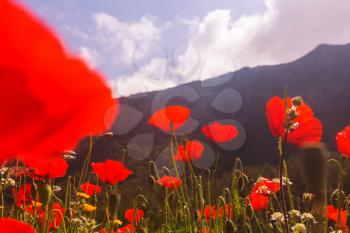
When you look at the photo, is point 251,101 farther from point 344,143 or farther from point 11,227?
point 11,227

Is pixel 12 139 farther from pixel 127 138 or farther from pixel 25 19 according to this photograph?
pixel 127 138

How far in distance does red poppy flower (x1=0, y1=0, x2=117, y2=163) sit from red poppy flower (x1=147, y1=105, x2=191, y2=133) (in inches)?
67.0

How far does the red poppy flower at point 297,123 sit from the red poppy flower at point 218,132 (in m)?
1.04

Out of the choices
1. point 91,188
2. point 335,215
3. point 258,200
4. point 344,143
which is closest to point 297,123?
point 344,143

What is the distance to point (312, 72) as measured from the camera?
28.8 meters

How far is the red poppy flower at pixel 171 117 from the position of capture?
2104mm

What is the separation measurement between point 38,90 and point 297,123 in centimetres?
128

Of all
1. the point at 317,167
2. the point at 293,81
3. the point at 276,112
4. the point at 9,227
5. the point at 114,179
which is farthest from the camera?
the point at 293,81

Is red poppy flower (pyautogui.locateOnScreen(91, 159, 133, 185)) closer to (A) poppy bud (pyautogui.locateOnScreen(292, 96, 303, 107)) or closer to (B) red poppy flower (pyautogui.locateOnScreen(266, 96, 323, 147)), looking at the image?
(B) red poppy flower (pyautogui.locateOnScreen(266, 96, 323, 147))

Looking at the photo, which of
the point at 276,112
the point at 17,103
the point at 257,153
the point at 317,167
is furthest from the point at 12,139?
the point at 257,153

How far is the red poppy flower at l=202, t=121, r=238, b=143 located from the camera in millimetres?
2689

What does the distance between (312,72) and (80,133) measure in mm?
29820

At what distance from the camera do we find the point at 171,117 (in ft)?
7.02

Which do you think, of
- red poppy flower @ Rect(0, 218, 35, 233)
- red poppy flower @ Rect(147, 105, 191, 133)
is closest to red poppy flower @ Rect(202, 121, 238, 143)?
red poppy flower @ Rect(147, 105, 191, 133)
